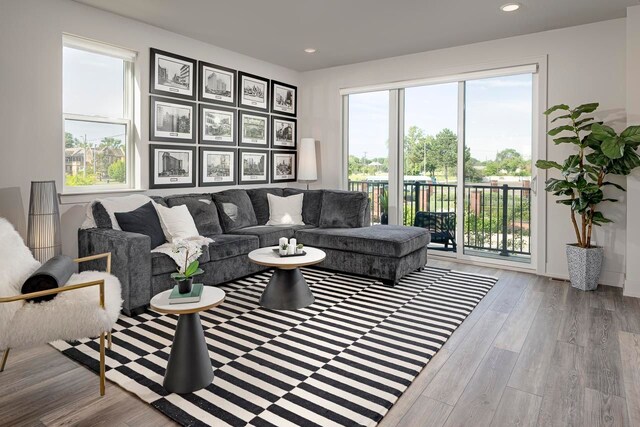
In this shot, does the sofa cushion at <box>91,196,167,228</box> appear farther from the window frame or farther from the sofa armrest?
the window frame

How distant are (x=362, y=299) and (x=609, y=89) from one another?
3.29m

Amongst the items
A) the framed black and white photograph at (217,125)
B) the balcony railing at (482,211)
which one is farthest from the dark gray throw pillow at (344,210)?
the framed black and white photograph at (217,125)

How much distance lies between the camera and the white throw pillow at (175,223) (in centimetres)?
392

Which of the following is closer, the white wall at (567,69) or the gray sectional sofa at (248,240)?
the gray sectional sofa at (248,240)

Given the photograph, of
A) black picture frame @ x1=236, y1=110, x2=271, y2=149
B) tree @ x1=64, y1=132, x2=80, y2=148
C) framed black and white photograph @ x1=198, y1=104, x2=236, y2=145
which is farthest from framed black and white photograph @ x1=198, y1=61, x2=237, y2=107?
tree @ x1=64, y1=132, x2=80, y2=148

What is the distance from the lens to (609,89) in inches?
164

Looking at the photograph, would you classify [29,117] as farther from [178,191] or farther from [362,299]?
[362,299]

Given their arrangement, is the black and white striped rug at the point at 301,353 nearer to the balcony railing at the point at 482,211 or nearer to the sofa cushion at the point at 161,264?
the sofa cushion at the point at 161,264

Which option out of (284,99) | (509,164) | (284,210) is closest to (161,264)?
(284,210)

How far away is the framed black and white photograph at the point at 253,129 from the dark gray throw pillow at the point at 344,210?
1.35 metres

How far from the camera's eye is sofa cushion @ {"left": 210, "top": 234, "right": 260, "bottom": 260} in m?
3.95

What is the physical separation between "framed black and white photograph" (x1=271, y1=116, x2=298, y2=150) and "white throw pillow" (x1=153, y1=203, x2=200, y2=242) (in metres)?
2.27

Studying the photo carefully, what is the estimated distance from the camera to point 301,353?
264cm

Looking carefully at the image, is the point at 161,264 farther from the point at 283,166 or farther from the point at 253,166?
the point at 283,166
